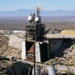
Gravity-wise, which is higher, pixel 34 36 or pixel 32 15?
pixel 32 15

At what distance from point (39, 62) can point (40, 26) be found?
278 inches

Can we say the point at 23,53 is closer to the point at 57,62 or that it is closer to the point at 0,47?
the point at 57,62

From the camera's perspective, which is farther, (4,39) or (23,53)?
(4,39)

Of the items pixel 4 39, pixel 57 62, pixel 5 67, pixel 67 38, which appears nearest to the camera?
pixel 5 67

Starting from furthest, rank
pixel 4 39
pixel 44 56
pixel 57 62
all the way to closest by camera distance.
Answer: pixel 4 39
pixel 44 56
pixel 57 62

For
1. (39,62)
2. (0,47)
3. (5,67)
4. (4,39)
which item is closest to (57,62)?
(39,62)

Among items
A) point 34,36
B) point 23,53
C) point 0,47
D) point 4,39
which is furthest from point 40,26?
point 4,39

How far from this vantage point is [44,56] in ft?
198

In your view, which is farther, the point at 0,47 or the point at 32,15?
the point at 0,47

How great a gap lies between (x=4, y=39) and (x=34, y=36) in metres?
23.8

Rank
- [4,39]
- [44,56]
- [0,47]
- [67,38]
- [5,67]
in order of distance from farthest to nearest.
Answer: [4,39], [0,47], [67,38], [44,56], [5,67]

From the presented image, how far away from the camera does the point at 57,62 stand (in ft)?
183

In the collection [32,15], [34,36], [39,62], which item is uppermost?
[32,15]

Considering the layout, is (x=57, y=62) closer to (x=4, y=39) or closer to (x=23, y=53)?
(x=23, y=53)
